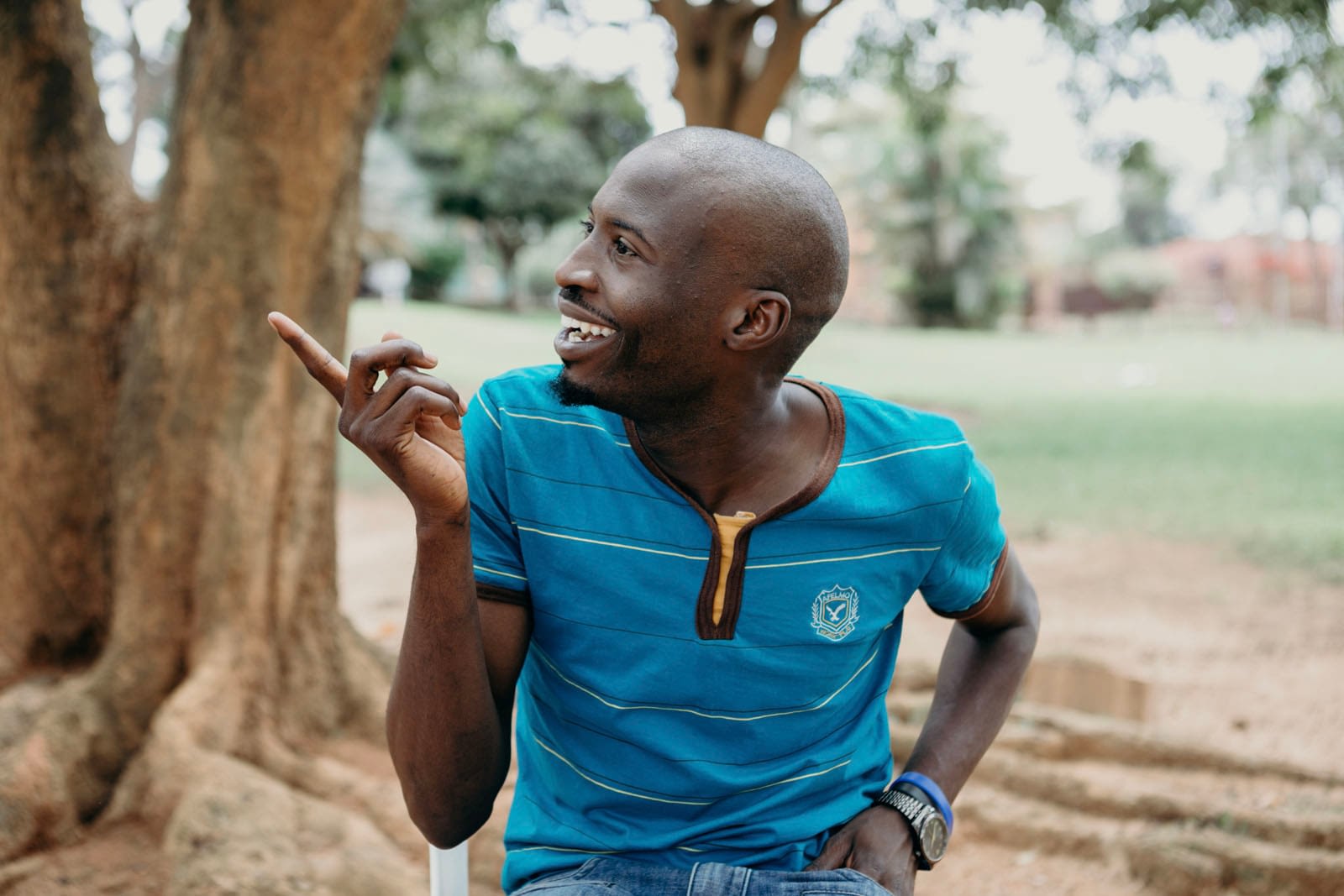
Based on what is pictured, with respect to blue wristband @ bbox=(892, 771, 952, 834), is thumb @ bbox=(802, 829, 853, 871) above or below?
below

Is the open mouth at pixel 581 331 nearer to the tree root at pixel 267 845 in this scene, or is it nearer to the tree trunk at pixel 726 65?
the tree root at pixel 267 845

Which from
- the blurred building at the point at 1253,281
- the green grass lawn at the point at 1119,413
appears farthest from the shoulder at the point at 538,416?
the blurred building at the point at 1253,281

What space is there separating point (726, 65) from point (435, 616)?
6.29 meters

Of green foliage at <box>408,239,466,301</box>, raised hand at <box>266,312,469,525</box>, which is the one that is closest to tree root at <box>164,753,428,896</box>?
raised hand at <box>266,312,469,525</box>

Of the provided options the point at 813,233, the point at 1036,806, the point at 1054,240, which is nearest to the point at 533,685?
the point at 813,233

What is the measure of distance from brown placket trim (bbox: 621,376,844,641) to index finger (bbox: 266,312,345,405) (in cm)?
50

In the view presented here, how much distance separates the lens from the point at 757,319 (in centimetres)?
193

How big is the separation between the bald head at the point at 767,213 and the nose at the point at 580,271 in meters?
0.16

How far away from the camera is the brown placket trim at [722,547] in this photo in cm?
193

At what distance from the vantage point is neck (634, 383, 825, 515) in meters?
1.99

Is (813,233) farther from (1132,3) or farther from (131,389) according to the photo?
(1132,3)

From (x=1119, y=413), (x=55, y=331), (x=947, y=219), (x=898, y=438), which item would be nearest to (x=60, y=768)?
(x=55, y=331)

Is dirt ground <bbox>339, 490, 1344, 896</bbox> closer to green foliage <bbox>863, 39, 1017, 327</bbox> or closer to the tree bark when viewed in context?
the tree bark

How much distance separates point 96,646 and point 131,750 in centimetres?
45
